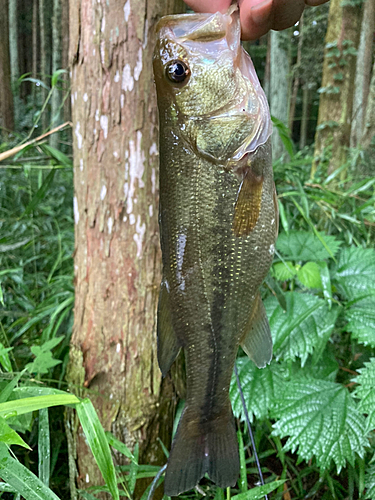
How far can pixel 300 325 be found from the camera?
5.76 ft

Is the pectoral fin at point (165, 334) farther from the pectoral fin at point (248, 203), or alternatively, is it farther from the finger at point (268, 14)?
the finger at point (268, 14)

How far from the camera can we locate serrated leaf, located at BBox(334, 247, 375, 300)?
1854 millimetres

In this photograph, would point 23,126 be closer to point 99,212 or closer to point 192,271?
point 99,212

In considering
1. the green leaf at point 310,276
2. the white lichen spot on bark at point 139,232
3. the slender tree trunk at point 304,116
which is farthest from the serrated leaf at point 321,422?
the slender tree trunk at point 304,116

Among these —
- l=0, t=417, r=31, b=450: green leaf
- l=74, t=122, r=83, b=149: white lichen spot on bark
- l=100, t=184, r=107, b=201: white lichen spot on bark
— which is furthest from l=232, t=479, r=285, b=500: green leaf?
l=74, t=122, r=83, b=149: white lichen spot on bark

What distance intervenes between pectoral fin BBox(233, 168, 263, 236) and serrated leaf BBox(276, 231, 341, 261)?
42.6 inches

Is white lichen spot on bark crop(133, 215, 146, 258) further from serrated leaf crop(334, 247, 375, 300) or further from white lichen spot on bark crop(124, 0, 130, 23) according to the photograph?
serrated leaf crop(334, 247, 375, 300)

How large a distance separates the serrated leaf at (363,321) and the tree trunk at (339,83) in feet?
8.48

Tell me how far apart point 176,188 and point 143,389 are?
107 cm

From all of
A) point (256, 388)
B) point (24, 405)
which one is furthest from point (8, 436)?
point (256, 388)

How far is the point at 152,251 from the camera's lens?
1627 millimetres

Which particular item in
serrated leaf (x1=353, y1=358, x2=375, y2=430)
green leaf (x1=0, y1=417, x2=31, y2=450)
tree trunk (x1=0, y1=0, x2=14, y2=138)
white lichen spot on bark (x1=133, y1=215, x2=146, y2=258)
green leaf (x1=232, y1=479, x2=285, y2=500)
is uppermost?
tree trunk (x1=0, y1=0, x2=14, y2=138)

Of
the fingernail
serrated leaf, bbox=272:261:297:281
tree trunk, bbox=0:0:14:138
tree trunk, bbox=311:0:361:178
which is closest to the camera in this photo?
the fingernail

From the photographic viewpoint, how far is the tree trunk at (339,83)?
406 centimetres
